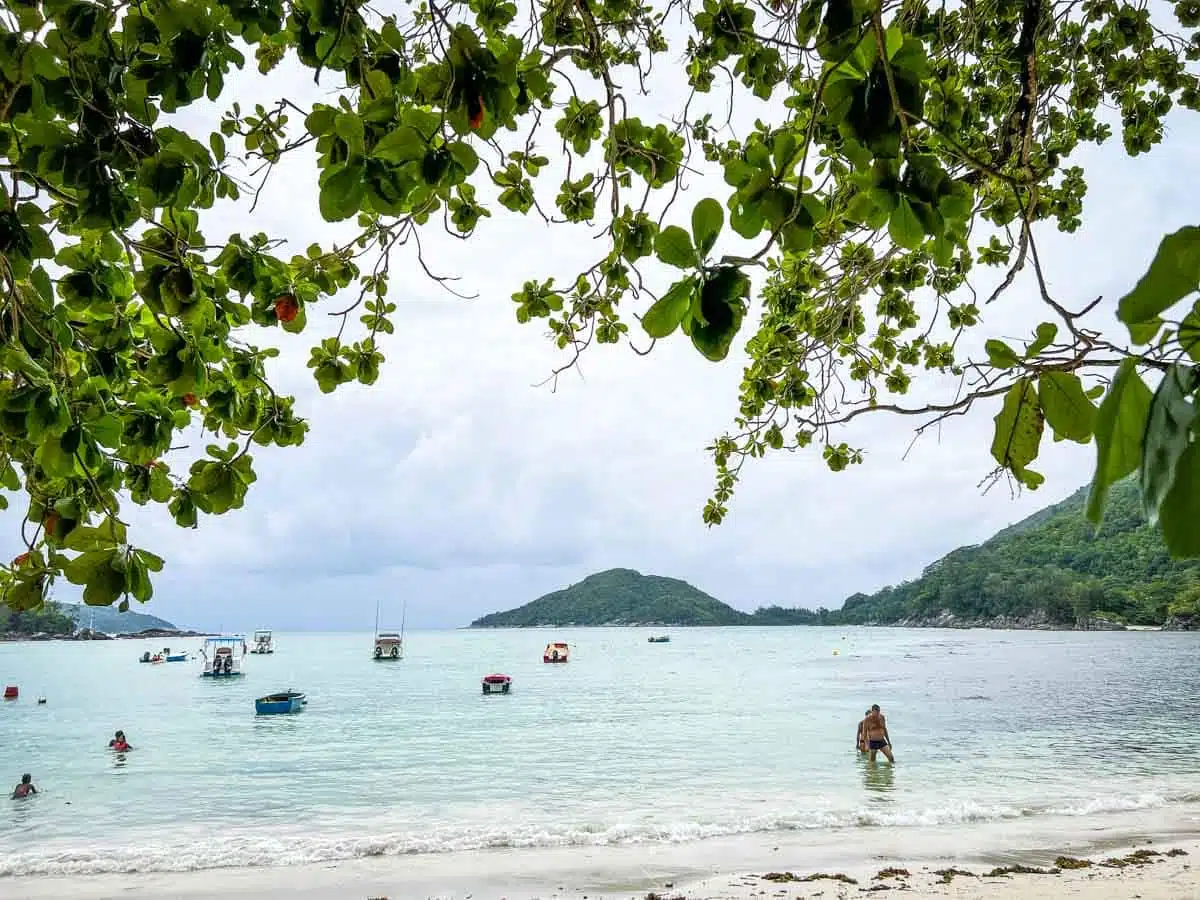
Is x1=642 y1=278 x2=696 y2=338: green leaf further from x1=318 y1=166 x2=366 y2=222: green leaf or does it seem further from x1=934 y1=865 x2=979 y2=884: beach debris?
x1=934 y1=865 x2=979 y2=884: beach debris

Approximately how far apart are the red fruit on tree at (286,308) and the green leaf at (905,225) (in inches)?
57.8

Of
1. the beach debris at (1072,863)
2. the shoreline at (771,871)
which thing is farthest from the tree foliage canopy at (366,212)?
the beach debris at (1072,863)

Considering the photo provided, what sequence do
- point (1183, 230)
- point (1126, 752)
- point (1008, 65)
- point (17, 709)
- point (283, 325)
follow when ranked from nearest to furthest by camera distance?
point (1183, 230) → point (283, 325) → point (1008, 65) → point (1126, 752) → point (17, 709)

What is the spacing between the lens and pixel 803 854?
10523mm

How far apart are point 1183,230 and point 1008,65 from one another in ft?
12.1

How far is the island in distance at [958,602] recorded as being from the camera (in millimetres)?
75562

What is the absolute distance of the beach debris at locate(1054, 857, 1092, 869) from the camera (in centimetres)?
927

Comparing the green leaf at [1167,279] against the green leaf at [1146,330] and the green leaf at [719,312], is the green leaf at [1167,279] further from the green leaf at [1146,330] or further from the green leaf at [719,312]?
the green leaf at [719,312]

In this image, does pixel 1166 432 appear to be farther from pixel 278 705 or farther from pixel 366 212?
pixel 278 705

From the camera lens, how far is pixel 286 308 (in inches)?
76.9

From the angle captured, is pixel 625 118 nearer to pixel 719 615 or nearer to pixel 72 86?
pixel 72 86

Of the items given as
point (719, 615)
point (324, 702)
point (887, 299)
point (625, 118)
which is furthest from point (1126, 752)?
point (719, 615)

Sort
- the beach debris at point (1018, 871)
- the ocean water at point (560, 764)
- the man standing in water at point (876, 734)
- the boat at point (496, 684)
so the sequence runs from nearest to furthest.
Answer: the beach debris at point (1018, 871)
the ocean water at point (560, 764)
the man standing in water at point (876, 734)
the boat at point (496, 684)

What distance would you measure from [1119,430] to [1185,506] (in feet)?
0.30
